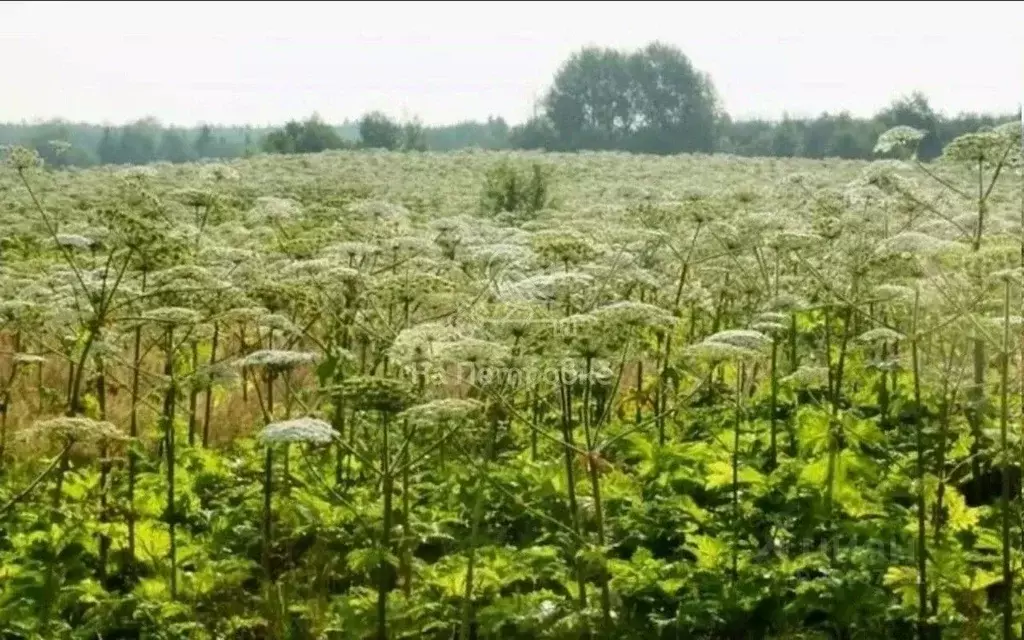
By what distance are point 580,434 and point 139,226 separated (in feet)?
12.4

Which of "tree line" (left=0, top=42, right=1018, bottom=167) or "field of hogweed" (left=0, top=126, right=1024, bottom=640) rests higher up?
"tree line" (left=0, top=42, right=1018, bottom=167)

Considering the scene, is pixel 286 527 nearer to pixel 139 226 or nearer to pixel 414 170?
pixel 139 226

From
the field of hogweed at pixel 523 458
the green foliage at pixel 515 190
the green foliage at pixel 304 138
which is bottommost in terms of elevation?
the field of hogweed at pixel 523 458

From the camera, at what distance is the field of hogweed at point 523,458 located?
5398 millimetres

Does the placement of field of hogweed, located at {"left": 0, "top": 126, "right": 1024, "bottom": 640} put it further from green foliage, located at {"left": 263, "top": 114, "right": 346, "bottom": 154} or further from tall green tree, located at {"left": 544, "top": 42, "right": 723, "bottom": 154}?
tall green tree, located at {"left": 544, "top": 42, "right": 723, "bottom": 154}

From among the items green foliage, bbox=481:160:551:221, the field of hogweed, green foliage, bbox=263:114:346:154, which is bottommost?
the field of hogweed

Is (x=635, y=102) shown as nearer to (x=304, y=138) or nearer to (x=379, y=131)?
(x=379, y=131)

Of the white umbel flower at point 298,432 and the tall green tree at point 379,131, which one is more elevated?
the tall green tree at point 379,131

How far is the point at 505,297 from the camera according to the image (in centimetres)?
686

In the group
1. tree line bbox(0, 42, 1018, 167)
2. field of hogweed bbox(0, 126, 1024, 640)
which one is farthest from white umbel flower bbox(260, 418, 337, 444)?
tree line bbox(0, 42, 1018, 167)

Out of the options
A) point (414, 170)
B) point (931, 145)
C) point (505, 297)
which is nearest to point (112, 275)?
point (505, 297)

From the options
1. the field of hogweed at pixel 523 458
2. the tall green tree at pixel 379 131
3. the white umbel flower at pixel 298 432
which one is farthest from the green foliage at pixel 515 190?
the tall green tree at pixel 379 131

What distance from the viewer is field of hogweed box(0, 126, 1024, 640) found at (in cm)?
540

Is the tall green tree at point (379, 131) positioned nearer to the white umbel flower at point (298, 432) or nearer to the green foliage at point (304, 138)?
the green foliage at point (304, 138)
